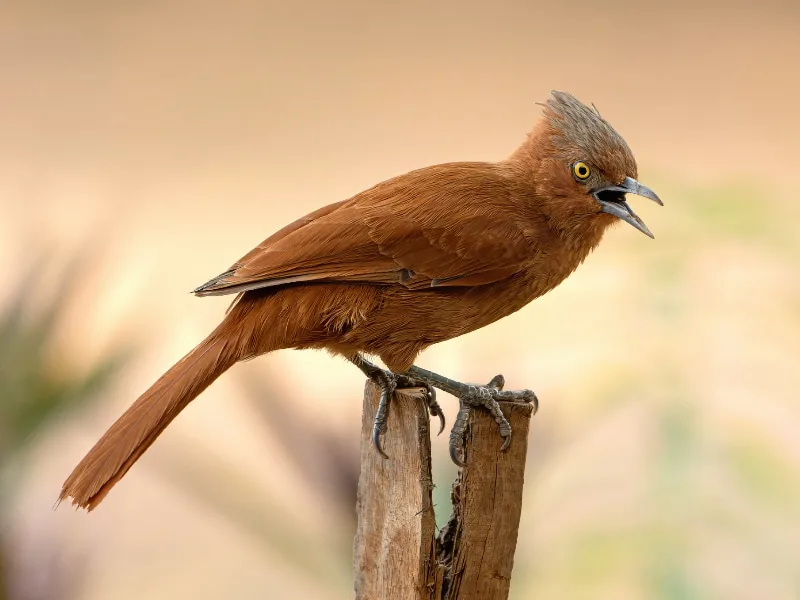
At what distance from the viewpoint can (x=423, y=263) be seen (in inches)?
113

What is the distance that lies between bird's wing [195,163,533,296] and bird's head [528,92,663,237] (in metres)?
0.16

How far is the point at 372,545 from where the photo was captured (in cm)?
318

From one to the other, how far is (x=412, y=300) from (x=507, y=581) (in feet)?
3.11

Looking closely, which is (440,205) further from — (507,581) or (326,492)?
(326,492)

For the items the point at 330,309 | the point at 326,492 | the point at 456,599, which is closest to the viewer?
the point at 330,309

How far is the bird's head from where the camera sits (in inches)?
117

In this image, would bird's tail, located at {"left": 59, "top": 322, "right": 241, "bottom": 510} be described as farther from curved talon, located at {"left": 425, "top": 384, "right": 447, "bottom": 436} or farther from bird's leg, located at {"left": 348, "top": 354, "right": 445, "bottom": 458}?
curved talon, located at {"left": 425, "top": 384, "right": 447, "bottom": 436}

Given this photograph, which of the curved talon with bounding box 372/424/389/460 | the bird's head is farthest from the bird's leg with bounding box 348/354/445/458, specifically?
the bird's head

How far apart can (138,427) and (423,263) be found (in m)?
0.92

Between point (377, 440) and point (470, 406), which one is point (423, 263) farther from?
point (377, 440)

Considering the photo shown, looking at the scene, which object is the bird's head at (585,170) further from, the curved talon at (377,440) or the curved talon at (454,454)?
the curved talon at (377,440)

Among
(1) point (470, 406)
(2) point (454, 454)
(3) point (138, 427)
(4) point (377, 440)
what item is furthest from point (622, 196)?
(3) point (138, 427)

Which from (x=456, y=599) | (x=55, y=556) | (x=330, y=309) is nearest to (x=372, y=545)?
(x=456, y=599)

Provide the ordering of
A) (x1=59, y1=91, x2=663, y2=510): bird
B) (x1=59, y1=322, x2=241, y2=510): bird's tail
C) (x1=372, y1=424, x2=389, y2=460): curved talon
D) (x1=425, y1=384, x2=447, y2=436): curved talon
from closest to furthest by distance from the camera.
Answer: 1. (x1=59, y1=322, x2=241, y2=510): bird's tail
2. (x1=59, y1=91, x2=663, y2=510): bird
3. (x1=372, y1=424, x2=389, y2=460): curved talon
4. (x1=425, y1=384, x2=447, y2=436): curved talon
